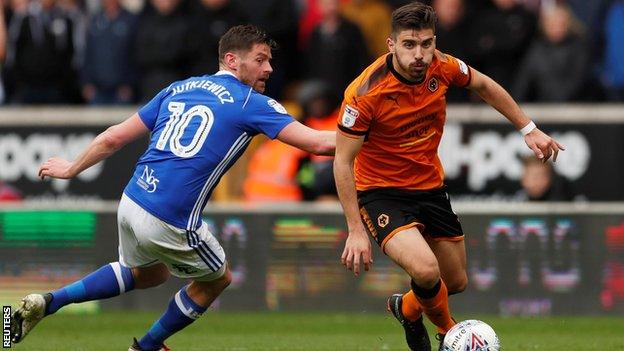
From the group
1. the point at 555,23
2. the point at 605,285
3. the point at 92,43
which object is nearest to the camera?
the point at 605,285

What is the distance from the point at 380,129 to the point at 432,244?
98cm

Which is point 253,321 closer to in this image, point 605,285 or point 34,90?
point 605,285

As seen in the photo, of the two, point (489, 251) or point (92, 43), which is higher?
point (92, 43)

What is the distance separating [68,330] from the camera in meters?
13.2

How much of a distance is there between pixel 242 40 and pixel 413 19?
119 centimetres

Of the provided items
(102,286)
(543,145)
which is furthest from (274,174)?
(543,145)

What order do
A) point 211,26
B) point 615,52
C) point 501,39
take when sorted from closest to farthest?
1. point 615,52
2. point 501,39
3. point 211,26

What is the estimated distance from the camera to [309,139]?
31.0 feet

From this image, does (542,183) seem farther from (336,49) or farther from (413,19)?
(413,19)

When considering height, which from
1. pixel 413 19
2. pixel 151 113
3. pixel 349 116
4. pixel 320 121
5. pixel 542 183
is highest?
pixel 413 19

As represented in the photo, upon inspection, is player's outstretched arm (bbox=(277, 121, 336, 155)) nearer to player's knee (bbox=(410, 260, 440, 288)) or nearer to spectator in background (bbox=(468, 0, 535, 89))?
player's knee (bbox=(410, 260, 440, 288))

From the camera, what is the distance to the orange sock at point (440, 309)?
977 cm

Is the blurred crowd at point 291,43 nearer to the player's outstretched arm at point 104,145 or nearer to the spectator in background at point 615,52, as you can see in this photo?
the spectator in background at point 615,52

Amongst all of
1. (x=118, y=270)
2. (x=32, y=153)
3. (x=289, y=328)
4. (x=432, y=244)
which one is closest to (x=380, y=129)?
(x=432, y=244)
